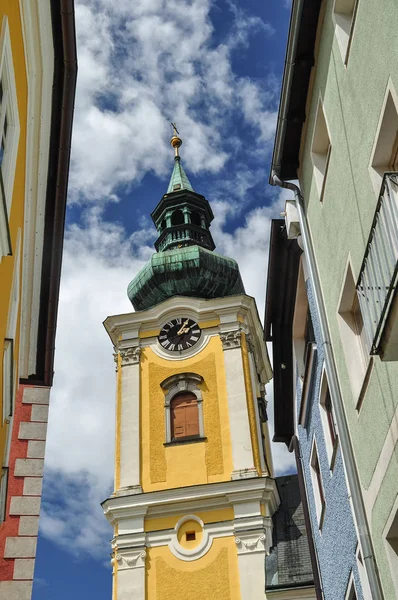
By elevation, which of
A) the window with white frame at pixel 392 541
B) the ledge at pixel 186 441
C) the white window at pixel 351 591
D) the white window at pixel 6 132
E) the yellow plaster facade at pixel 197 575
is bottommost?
the window with white frame at pixel 392 541

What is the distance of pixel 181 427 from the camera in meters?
26.1

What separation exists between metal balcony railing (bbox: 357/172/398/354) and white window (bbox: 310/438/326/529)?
17.5 feet

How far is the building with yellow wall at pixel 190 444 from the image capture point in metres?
22.7

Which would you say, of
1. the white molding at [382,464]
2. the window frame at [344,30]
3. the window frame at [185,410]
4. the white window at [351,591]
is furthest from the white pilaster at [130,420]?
the window frame at [344,30]

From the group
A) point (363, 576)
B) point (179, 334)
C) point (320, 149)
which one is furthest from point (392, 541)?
point (179, 334)

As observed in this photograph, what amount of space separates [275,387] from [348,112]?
686 cm

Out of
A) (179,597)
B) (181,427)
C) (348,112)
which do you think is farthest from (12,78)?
(181,427)

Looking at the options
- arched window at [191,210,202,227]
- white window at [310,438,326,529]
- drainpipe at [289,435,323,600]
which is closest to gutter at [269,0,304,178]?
white window at [310,438,326,529]

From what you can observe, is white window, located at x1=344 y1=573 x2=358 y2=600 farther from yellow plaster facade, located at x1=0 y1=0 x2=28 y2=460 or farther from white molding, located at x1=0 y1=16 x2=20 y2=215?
white molding, located at x1=0 y1=16 x2=20 y2=215

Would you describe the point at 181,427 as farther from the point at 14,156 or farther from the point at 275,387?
the point at 14,156

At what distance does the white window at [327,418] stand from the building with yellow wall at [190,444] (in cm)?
1413

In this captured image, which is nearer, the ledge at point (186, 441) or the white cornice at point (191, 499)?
the white cornice at point (191, 499)

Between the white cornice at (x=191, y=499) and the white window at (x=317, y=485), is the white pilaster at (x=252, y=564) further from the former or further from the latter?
the white window at (x=317, y=485)

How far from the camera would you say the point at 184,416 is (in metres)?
26.3
